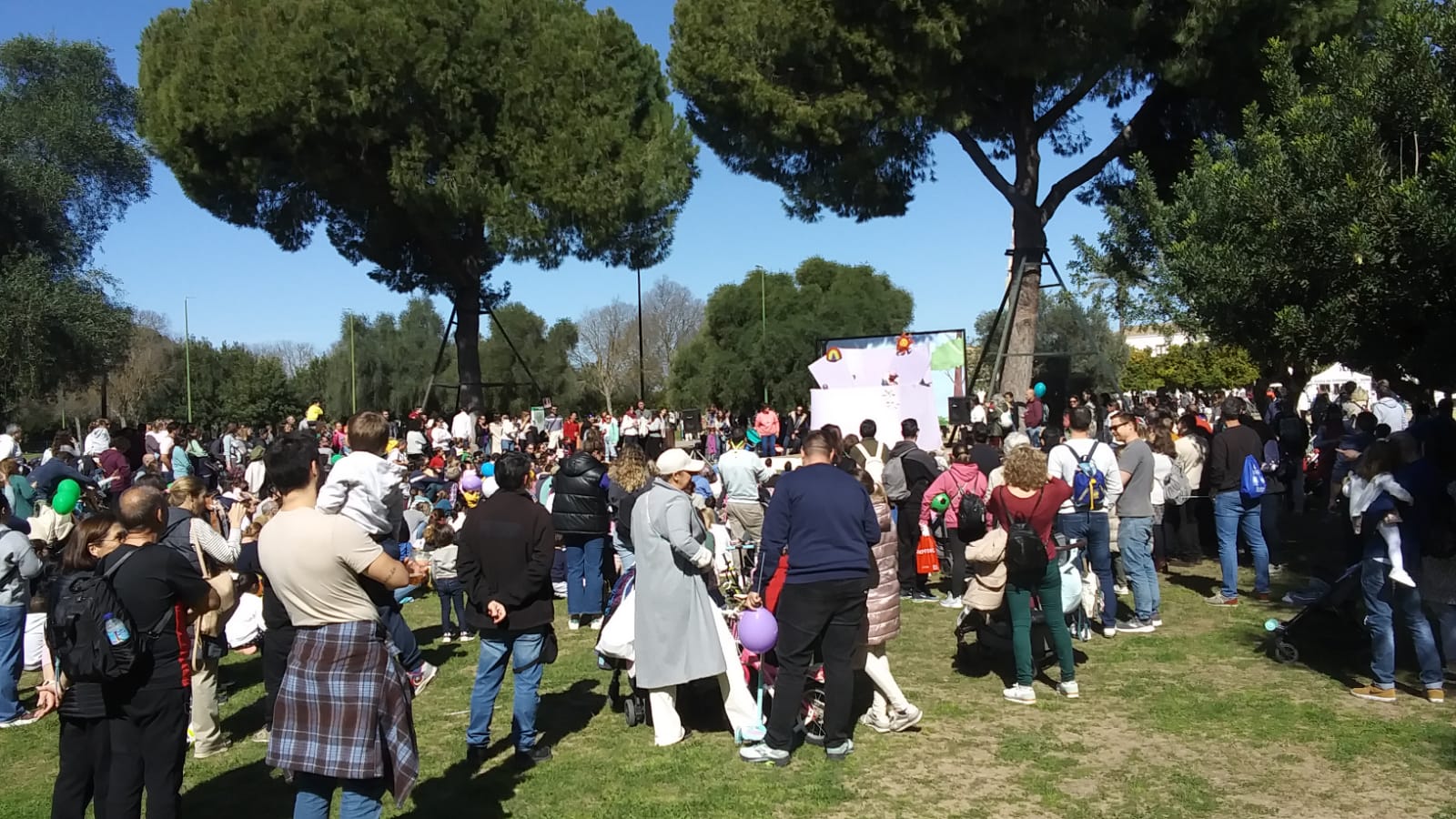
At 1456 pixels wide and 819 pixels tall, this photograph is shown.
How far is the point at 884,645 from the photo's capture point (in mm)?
5516

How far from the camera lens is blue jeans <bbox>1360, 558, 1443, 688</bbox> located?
5.58 metres

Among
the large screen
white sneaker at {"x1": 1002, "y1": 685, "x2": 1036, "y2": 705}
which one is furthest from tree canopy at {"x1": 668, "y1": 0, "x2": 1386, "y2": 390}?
white sneaker at {"x1": 1002, "y1": 685, "x2": 1036, "y2": 705}

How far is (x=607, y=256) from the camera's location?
23922mm

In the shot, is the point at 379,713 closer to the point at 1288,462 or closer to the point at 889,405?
the point at 1288,462

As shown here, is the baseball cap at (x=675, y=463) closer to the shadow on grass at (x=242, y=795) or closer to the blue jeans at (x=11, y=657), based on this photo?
the shadow on grass at (x=242, y=795)

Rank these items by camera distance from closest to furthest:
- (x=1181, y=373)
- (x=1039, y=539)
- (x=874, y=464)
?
(x=1039, y=539), (x=874, y=464), (x=1181, y=373)

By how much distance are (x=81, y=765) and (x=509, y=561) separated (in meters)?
1.87

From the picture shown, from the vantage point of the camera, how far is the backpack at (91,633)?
342cm

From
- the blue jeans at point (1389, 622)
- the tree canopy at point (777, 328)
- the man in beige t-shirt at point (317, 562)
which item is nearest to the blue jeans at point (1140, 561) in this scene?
the blue jeans at point (1389, 622)

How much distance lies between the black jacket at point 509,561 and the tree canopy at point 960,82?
12.7m

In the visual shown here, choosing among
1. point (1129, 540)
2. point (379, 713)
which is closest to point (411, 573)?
point (379, 713)

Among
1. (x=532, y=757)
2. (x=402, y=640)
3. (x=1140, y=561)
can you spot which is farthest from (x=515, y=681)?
(x=1140, y=561)

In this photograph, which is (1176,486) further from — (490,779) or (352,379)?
(352,379)

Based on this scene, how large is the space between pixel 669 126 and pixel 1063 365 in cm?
1460
